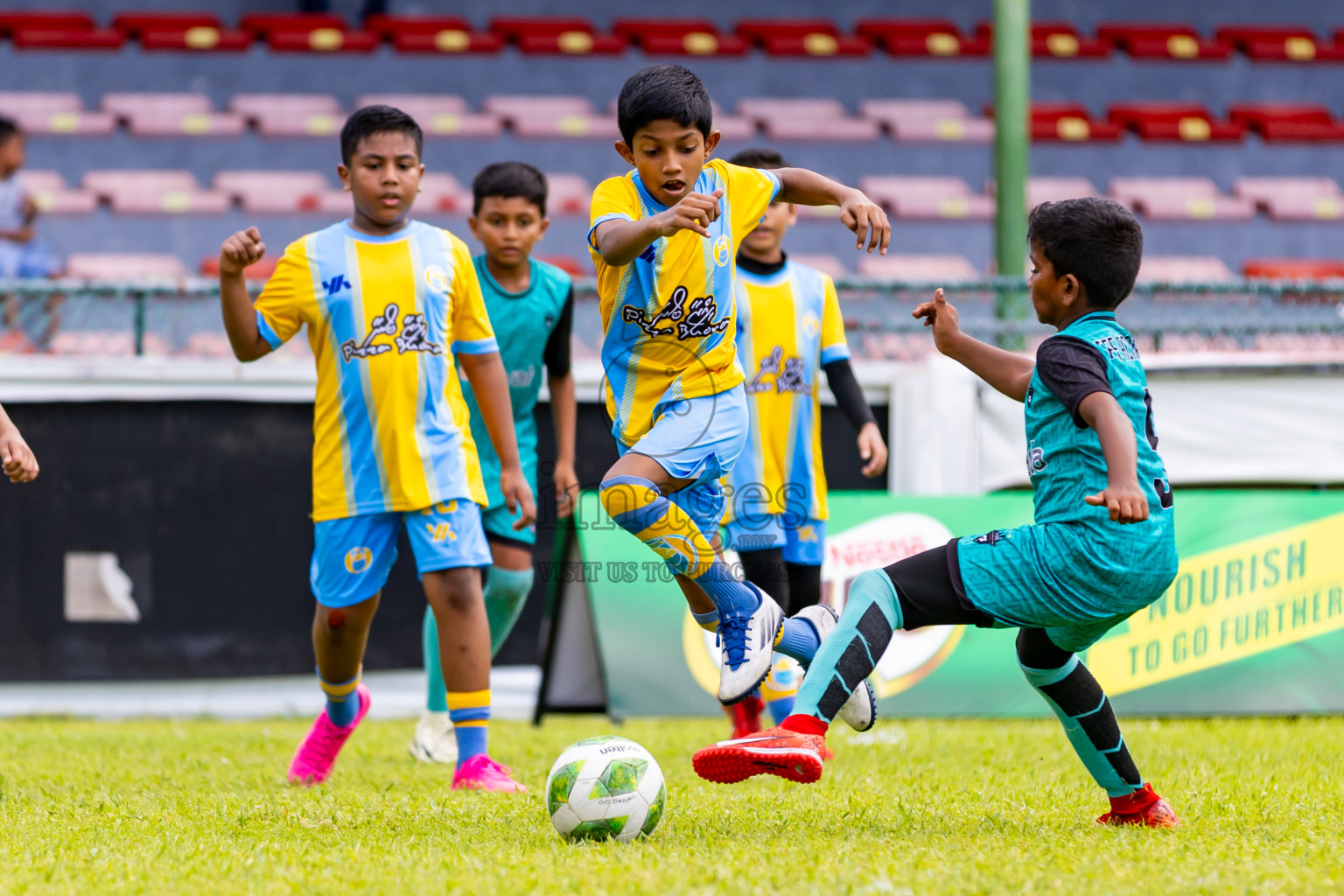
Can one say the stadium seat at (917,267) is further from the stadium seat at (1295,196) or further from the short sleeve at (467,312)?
the short sleeve at (467,312)

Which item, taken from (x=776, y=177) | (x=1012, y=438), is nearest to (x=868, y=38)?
(x=1012, y=438)

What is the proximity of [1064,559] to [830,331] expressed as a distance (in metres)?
2.30

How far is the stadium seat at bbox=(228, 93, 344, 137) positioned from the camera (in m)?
13.8

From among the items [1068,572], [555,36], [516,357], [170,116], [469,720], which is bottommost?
[469,720]

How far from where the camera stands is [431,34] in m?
15.6

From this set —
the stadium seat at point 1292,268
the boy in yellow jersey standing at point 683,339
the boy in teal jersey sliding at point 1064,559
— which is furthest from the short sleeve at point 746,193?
the stadium seat at point 1292,268

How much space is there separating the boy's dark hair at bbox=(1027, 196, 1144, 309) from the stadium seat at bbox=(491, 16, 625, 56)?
12988mm

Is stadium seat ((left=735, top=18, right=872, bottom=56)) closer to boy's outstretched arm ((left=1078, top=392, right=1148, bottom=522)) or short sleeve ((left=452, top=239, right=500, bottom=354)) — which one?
short sleeve ((left=452, top=239, right=500, bottom=354))

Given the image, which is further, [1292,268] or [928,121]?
[928,121]

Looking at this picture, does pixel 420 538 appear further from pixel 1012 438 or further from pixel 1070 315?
pixel 1012 438

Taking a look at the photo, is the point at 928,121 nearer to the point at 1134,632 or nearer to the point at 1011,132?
the point at 1011,132

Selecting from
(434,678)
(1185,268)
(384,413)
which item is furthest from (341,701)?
(1185,268)

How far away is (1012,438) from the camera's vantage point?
6.79 meters

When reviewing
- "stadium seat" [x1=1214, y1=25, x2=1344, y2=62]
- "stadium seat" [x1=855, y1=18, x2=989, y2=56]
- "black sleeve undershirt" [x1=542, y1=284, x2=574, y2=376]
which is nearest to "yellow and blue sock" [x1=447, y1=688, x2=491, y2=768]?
"black sleeve undershirt" [x1=542, y1=284, x2=574, y2=376]
